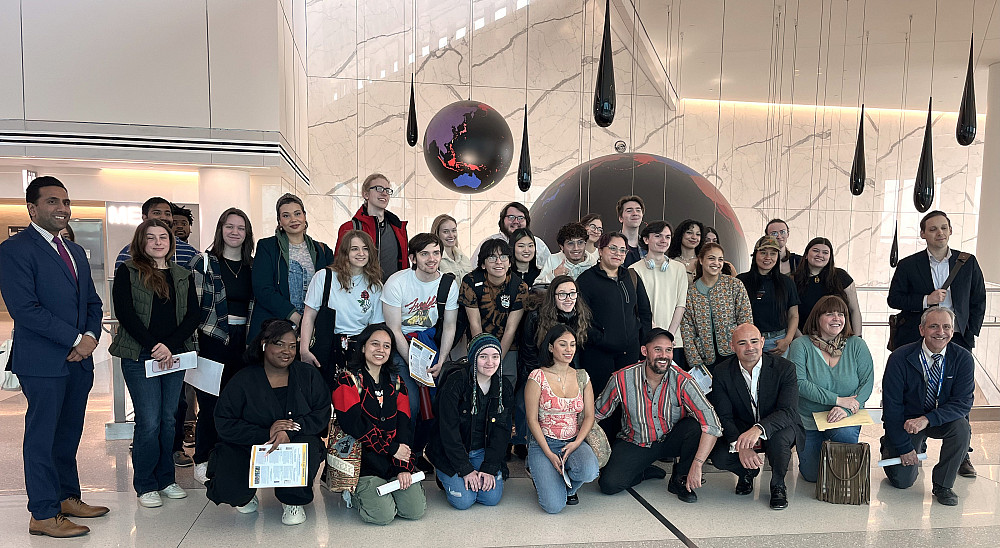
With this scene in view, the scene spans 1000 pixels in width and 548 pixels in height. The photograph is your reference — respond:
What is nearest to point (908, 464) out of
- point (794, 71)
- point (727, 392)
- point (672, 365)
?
point (727, 392)

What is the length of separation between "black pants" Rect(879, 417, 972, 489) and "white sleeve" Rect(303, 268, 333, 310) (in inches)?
160

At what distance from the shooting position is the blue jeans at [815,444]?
181 inches

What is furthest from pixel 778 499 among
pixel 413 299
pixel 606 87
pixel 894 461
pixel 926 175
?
pixel 926 175

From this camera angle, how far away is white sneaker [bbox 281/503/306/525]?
377 cm

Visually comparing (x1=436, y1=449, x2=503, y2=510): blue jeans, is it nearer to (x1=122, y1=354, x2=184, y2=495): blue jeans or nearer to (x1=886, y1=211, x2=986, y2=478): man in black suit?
(x1=122, y1=354, x2=184, y2=495): blue jeans

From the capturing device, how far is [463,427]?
13.6 ft

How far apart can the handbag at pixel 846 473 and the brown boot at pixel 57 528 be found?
14.6ft

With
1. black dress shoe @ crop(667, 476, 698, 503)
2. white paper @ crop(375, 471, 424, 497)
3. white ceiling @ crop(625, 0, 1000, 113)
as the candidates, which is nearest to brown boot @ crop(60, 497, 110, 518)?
white paper @ crop(375, 471, 424, 497)

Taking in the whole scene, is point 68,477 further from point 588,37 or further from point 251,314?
point 588,37

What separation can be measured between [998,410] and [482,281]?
534cm

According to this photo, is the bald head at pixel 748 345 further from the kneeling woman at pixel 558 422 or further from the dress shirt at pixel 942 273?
the dress shirt at pixel 942 273

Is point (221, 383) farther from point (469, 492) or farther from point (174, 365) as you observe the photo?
point (469, 492)

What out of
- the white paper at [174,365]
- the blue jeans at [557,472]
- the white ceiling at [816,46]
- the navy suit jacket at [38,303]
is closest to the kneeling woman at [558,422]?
the blue jeans at [557,472]

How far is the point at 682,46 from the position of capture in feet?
31.8
